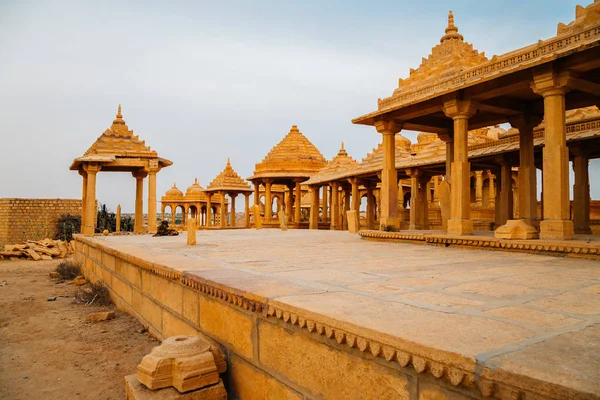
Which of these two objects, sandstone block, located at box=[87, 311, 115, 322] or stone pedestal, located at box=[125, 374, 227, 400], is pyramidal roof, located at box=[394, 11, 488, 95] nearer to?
sandstone block, located at box=[87, 311, 115, 322]

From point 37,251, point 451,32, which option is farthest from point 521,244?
point 37,251

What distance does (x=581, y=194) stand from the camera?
1241cm

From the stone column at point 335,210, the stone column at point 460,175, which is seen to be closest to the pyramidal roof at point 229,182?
the stone column at point 335,210

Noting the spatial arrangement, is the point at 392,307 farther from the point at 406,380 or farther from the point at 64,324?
the point at 64,324

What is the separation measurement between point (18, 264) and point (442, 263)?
15778 millimetres

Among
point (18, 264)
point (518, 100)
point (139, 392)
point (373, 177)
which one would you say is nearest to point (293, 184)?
point (373, 177)

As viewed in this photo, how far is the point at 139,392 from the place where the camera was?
284 centimetres

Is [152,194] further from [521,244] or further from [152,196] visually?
[521,244]

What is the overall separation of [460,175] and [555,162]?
6.37 feet

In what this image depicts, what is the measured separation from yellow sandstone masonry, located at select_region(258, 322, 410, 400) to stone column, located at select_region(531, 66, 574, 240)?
19.8 feet

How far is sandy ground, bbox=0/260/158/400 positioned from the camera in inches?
152

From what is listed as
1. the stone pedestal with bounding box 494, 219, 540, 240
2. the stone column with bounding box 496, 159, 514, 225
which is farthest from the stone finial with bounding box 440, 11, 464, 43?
the stone pedestal with bounding box 494, 219, 540, 240

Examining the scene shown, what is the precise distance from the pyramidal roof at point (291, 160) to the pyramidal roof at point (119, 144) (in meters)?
10.6

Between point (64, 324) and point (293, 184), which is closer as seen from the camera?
point (64, 324)
